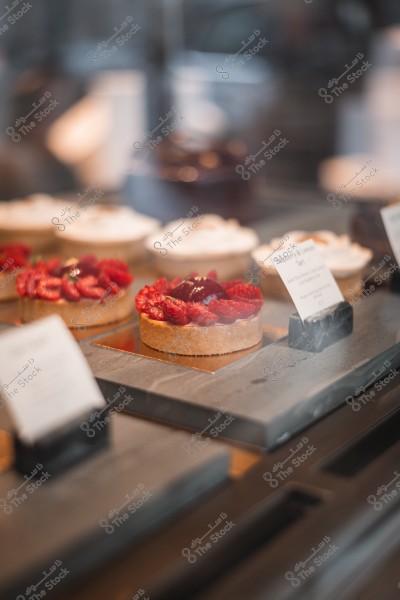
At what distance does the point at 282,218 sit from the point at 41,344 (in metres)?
2.36

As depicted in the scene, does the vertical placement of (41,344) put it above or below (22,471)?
above

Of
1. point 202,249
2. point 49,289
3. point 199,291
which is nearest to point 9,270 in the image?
point 49,289

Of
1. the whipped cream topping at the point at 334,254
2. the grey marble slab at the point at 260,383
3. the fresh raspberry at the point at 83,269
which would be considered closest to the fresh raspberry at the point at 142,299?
the grey marble slab at the point at 260,383

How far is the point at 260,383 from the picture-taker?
1954 millimetres

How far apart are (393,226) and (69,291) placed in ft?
3.31

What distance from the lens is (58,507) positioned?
139 centimetres

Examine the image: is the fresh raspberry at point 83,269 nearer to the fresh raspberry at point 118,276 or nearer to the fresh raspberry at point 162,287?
the fresh raspberry at point 118,276

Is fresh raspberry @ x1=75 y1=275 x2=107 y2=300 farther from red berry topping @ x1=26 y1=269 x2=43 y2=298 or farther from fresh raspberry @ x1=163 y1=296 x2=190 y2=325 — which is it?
fresh raspberry @ x1=163 y1=296 x2=190 y2=325

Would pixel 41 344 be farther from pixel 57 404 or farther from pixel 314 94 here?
Answer: pixel 314 94

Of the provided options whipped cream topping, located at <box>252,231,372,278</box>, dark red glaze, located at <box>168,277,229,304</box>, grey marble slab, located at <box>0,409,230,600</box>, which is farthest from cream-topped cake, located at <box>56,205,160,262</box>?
grey marble slab, located at <box>0,409,230,600</box>

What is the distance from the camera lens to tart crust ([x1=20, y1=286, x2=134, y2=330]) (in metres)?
2.42

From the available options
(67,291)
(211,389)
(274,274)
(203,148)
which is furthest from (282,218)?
(211,389)

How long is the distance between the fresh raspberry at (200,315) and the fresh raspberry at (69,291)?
40 cm

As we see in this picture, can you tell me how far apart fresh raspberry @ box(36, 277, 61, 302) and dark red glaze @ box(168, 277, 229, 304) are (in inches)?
15.5
